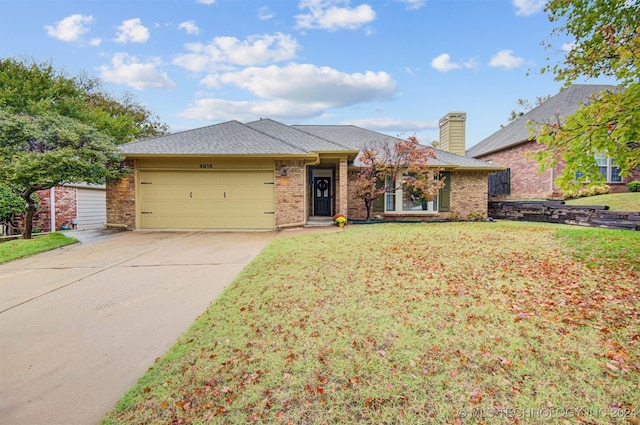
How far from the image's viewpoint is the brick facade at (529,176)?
14718 millimetres

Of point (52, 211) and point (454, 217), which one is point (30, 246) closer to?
point (52, 211)

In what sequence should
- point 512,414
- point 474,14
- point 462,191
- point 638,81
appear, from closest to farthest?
point 512,414
point 638,81
point 474,14
point 462,191

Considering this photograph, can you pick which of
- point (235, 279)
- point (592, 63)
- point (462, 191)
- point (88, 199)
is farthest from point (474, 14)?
point (88, 199)

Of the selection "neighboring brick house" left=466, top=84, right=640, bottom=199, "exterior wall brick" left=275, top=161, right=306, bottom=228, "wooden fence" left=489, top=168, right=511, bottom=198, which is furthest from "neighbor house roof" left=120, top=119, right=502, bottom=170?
"wooden fence" left=489, top=168, right=511, bottom=198

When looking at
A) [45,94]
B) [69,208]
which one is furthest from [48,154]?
[45,94]

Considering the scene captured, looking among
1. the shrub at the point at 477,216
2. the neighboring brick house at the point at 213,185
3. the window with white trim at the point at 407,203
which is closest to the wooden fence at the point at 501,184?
the shrub at the point at 477,216

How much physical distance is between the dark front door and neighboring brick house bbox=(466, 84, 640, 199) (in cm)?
1021

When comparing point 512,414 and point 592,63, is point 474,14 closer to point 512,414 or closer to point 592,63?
point 592,63

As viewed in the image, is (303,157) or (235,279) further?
(303,157)

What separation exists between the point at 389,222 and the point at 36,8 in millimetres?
16288

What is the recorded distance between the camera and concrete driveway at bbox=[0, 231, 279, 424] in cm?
228

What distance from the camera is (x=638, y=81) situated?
4.12m

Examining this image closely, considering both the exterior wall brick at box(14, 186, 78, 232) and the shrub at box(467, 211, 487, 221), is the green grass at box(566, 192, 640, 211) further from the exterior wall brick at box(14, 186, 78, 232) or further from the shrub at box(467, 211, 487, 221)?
the exterior wall brick at box(14, 186, 78, 232)

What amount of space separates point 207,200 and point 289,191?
2.93 m
